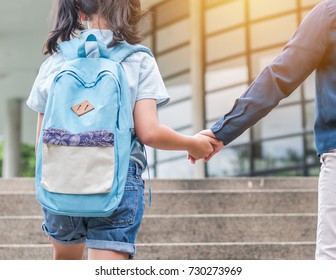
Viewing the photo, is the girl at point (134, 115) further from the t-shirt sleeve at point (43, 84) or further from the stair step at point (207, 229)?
the stair step at point (207, 229)

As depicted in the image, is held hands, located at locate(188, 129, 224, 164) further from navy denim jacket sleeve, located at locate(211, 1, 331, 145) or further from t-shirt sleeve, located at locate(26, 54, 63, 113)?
t-shirt sleeve, located at locate(26, 54, 63, 113)

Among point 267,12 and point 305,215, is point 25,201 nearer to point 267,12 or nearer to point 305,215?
point 305,215

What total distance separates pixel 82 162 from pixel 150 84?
1.30 ft

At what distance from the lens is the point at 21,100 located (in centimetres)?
2331

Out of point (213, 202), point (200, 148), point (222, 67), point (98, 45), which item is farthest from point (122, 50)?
point (222, 67)

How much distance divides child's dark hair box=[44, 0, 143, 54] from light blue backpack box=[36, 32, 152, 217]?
0.20m

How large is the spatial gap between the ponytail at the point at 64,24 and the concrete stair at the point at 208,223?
203 cm

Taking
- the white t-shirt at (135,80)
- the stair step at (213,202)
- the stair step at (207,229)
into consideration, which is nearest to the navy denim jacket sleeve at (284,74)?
the white t-shirt at (135,80)

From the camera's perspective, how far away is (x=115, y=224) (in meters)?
2.29

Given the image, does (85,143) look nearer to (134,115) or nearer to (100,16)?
(134,115)

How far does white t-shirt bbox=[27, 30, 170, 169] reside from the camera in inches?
93.9

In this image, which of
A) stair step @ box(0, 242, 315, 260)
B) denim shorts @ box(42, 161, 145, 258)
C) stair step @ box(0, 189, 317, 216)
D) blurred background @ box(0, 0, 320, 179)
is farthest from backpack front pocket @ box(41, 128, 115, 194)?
blurred background @ box(0, 0, 320, 179)
